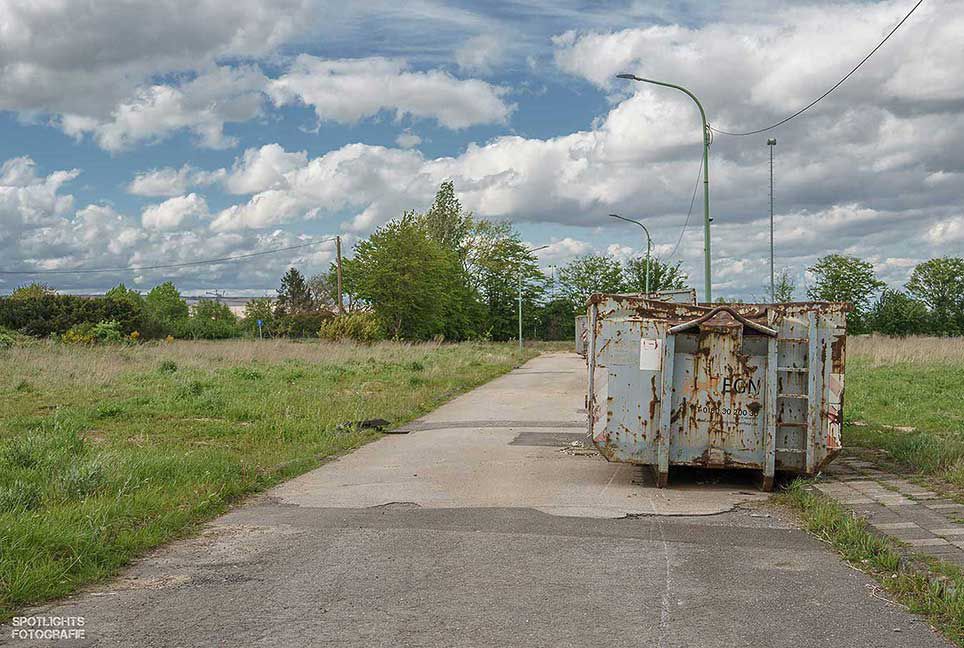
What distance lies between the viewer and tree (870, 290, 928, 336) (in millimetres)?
65456

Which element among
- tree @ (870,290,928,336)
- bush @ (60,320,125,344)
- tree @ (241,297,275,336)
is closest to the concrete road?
→ bush @ (60,320,125,344)

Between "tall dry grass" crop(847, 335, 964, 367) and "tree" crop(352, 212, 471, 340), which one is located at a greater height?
"tree" crop(352, 212, 471, 340)

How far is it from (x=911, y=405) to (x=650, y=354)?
1020cm

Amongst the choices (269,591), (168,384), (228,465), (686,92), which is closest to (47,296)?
(168,384)

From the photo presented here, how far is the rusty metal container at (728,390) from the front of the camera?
29.1ft

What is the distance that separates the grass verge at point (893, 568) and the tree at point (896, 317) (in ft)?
205

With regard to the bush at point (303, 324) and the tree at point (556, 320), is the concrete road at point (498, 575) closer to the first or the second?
the bush at point (303, 324)

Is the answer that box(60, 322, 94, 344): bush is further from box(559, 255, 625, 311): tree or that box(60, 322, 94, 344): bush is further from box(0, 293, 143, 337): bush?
box(559, 255, 625, 311): tree

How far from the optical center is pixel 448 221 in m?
89.9

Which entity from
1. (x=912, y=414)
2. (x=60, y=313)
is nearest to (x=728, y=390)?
(x=912, y=414)

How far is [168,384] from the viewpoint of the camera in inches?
863

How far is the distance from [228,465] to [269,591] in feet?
14.7

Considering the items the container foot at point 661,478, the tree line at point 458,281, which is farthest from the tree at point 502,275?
the container foot at point 661,478

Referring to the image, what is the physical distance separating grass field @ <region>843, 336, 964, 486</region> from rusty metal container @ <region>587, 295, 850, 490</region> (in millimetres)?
1527
